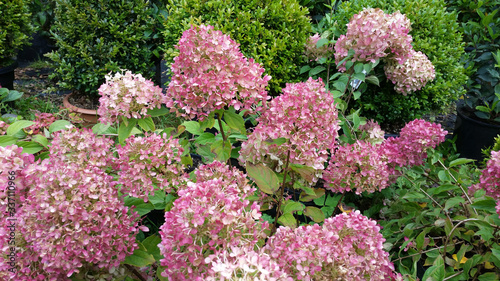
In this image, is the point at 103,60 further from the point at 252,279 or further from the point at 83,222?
the point at 252,279

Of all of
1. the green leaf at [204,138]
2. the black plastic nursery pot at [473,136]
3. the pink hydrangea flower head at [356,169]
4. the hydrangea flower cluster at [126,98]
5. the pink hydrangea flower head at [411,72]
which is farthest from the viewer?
the black plastic nursery pot at [473,136]

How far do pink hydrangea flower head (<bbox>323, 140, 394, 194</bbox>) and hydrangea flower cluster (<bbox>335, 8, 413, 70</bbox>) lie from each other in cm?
96

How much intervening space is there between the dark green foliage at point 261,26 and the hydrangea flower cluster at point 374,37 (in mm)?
449

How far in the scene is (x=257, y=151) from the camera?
55.6 inches

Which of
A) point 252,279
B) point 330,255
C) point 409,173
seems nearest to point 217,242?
point 252,279

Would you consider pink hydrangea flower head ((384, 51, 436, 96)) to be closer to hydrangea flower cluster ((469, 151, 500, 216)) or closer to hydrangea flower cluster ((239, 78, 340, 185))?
hydrangea flower cluster ((469, 151, 500, 216))

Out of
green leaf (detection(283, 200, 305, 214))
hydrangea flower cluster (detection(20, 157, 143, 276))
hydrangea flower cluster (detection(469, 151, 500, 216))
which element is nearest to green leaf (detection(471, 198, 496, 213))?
hydrangea flower cluster (detection(469, 151, 500, 216))

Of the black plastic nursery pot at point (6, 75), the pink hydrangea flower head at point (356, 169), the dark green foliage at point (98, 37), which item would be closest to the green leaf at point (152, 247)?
the pink hydrangea flower head at point (356, 169)

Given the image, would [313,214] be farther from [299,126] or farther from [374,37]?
[374,37]

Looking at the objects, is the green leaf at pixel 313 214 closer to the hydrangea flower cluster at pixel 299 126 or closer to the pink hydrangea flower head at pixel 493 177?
the hydrangea flower cluster at pixel 299 126

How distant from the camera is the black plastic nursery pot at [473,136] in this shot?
3.56m

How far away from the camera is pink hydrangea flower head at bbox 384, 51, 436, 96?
2742 mm

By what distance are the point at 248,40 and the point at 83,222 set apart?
2144 millimetres

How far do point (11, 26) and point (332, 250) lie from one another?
4.23m
